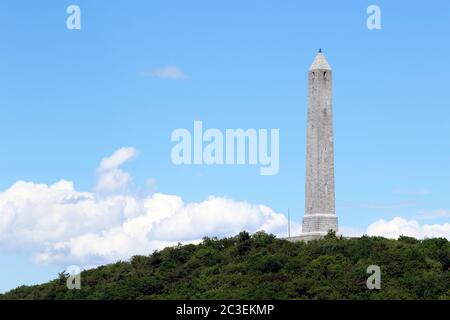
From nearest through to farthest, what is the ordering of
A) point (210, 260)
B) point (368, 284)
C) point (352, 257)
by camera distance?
point (368, 284) → point (352, 257) → point (210, 260)

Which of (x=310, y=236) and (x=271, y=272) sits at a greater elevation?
(x=310, y=236)

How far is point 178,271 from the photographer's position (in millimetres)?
79062

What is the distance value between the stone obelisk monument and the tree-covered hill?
227 centimetres

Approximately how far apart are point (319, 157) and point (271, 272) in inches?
493

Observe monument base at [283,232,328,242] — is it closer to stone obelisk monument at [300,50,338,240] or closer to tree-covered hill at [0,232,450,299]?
stone obelisk monument at [300,50,338,240]

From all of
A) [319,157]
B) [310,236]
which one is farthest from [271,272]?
[319,157]

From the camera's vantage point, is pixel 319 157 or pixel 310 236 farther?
pixel 319 157

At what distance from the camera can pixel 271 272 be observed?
74875 mm

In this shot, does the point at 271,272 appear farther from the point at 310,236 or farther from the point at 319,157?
the point at 319,157

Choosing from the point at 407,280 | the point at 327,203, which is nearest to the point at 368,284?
the point at 407,280

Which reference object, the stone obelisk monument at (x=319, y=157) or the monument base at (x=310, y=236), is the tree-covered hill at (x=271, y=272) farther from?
the stone obelisk monument at (x=319, y=157)
